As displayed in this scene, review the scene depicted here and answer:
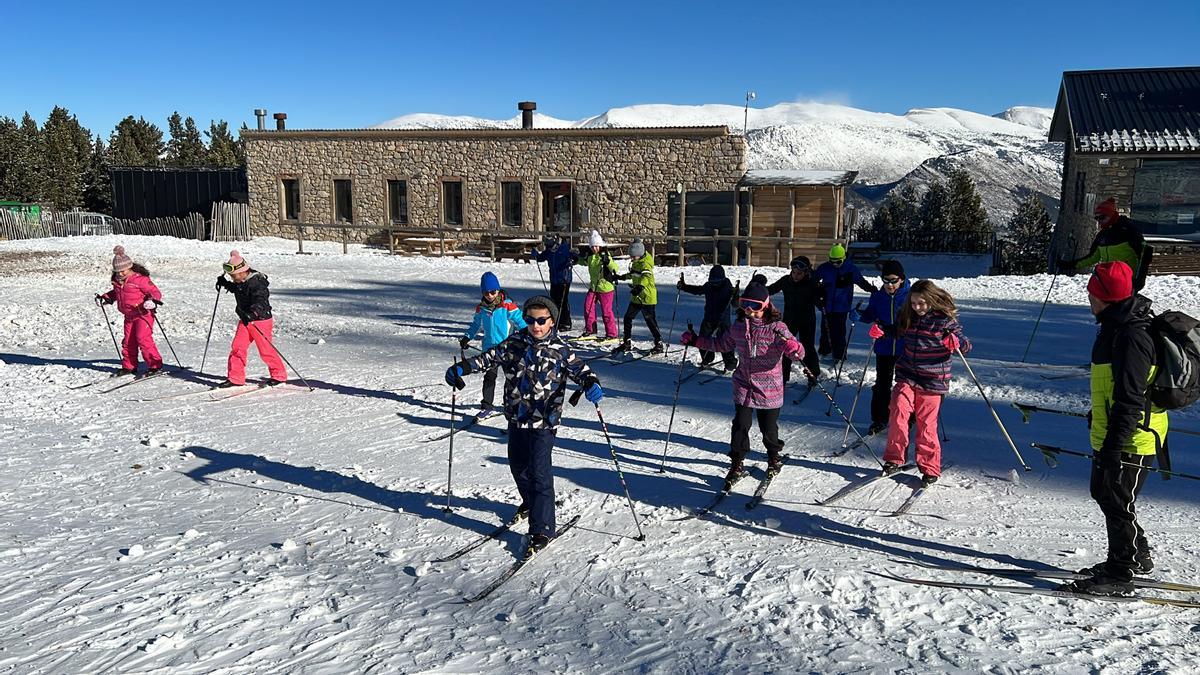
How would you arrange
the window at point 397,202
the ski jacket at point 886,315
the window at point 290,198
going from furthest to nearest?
the window at point 290,198
the window at point 397,202
the ski jacket at point 886,315

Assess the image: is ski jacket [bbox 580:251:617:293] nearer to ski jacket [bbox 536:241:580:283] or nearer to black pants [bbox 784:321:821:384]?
ski jacket [bbox 536:241:580:283]

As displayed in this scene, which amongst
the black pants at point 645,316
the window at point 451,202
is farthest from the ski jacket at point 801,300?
the window at point 451,202

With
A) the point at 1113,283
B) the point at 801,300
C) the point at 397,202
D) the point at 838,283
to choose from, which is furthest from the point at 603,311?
the point at 397,202

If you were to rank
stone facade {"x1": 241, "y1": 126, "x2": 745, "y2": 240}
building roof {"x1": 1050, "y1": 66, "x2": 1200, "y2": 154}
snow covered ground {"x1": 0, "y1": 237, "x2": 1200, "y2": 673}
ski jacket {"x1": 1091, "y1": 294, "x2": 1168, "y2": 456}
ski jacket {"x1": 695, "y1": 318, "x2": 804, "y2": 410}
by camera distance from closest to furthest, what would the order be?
snow covered ground {"x1": 0, "y1": 237, "x2": 1200, "y2": 673}
ski jacket {"x1": 1091, "y1": 294, "x2": 1168, "y2": 456}
ski jacket {"x1": 695, "y1": 318, "x2": 804, "y2": 410}
building roof {"x1": 1050, "y1": 66, "x2": 1200, "y2": 154}
stone facade {"x1": 241, "y1": 126, "x2": 745, "y2": 240}

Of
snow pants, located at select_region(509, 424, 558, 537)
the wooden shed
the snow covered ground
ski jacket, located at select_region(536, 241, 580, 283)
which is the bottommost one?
the snow covered ground

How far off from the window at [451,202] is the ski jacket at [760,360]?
2329cm

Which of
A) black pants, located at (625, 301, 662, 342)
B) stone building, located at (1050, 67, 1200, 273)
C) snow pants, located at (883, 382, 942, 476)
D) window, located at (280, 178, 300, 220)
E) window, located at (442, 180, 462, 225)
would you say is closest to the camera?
snow pants, located at (883, 382, 942, 476)

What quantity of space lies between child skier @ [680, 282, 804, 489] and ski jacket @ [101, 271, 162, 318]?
284 inches

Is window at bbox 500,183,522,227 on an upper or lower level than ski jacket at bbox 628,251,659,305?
upper

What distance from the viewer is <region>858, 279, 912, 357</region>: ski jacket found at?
731cm

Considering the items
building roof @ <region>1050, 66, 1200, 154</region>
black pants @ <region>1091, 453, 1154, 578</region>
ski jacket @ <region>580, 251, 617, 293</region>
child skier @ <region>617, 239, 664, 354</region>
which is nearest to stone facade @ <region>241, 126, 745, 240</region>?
building roof @ <region>1050, 66, 1200, 154</region>

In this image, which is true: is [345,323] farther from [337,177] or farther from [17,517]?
[337,177]

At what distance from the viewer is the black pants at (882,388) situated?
7.47m

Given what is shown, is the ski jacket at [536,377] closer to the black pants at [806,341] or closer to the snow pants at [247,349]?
the black pants at [806,341]
